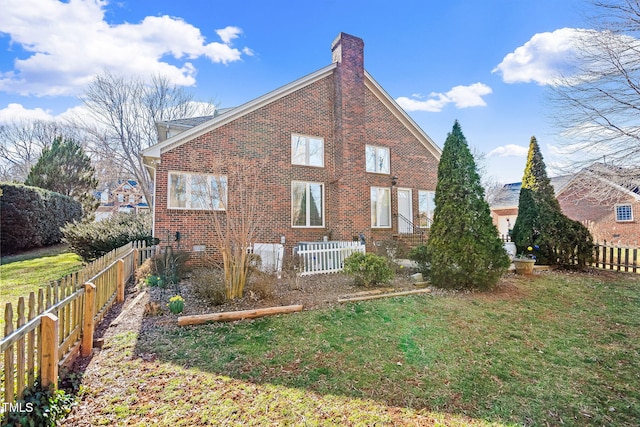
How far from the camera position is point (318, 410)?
2.86m

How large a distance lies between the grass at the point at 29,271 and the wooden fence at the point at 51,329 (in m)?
2.20

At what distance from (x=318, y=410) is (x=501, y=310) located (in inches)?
183

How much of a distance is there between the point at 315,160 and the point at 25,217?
13.2 meters

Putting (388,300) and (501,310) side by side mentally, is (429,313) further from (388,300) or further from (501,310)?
(501,310)

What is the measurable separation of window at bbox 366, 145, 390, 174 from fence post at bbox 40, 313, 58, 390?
12.3 meters

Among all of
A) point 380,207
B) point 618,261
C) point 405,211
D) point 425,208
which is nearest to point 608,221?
point 618,261

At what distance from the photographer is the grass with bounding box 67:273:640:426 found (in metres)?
2.85

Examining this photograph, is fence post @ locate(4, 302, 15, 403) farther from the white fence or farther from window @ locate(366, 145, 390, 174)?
window @ locate(366, 145, 390, 174)

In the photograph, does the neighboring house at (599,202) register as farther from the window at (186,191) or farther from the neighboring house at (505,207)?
the window at (186,191)

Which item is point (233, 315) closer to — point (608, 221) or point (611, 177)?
point (611, 177)

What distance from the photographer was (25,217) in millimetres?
13828

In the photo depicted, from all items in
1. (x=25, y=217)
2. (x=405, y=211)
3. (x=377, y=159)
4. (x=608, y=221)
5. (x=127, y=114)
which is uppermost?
(x=127, y=114)

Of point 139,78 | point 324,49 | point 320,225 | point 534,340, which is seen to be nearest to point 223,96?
point 139,78

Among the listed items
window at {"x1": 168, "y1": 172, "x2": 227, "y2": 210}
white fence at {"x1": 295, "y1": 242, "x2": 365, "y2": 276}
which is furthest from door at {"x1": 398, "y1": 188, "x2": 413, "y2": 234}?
window at {"x1": 168, "y1": 172, "x2": 227, "y2": 210}
